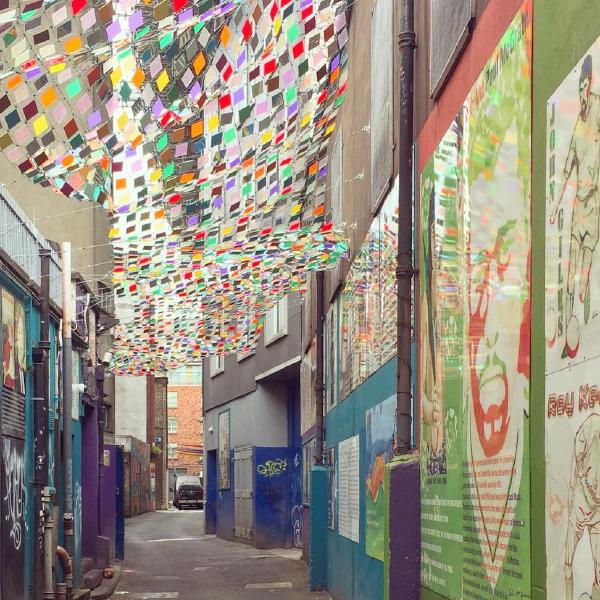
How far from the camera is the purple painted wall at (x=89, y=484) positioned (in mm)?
22078

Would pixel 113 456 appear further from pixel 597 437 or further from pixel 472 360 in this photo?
pixel 597 437

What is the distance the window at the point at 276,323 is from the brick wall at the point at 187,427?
58267 millimetres

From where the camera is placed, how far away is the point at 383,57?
523 inches

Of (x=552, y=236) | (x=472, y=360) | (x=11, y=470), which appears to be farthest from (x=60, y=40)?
(x=11, y=470)

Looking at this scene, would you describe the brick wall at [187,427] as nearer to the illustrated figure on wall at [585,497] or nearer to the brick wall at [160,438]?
the brick wall at [160,438]

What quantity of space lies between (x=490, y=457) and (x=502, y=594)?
81cm

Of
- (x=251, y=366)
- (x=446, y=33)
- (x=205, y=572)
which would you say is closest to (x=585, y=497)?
(x=446, y=33)

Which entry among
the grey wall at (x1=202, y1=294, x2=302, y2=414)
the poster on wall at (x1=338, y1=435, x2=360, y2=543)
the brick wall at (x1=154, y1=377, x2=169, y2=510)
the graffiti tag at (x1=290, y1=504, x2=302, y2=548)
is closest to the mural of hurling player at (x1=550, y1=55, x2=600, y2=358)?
the poster on wall at (x1=338, y1=435, x2=360, y2=543)

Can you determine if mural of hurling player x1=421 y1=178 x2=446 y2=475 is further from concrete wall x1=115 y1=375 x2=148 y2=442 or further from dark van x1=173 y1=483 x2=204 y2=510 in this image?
dark van x1=173 y1=483 x2=204 y2=510

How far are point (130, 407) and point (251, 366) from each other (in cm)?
2795

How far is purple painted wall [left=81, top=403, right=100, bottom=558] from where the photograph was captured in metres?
22.1

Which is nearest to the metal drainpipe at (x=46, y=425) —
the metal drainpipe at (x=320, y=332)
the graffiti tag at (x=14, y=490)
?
the graffiti tag at (x=14, y=490)

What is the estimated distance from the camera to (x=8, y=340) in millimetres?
13336

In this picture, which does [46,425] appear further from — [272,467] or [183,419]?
[183,419]
